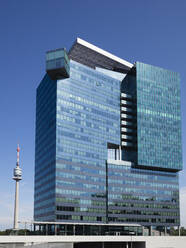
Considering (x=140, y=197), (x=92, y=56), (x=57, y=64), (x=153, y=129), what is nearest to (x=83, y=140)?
(x=57, y=64)

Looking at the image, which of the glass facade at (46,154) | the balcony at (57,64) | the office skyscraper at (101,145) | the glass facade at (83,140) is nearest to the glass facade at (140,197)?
the office skyscraper at (101,145)

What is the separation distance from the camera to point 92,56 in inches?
7451

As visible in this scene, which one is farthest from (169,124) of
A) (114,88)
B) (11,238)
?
(11,238)

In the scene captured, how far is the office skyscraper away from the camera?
554 ft

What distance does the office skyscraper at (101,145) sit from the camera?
554ft

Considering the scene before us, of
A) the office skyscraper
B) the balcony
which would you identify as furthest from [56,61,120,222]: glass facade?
the balcony

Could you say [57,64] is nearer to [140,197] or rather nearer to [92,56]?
[92,56]

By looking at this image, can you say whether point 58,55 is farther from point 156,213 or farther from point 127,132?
point 156,213

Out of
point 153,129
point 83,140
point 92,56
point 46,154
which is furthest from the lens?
point 153,129

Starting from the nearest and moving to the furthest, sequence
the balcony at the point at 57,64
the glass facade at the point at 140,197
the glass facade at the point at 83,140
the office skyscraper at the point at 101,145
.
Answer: the glass facade at the point at 83,140 < the balcony at the point at 57,64 < the office skyscraper at the point at 101,145 < the glass facade at the point at 140,197

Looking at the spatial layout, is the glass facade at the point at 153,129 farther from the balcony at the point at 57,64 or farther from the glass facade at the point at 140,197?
the balcony at the point at 57,64

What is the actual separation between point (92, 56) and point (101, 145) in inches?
1734

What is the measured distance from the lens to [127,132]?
194000 mm

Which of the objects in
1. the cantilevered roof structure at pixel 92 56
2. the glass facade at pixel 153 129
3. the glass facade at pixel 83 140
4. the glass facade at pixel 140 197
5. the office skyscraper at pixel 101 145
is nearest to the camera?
the glass facade at pixel 83 140
